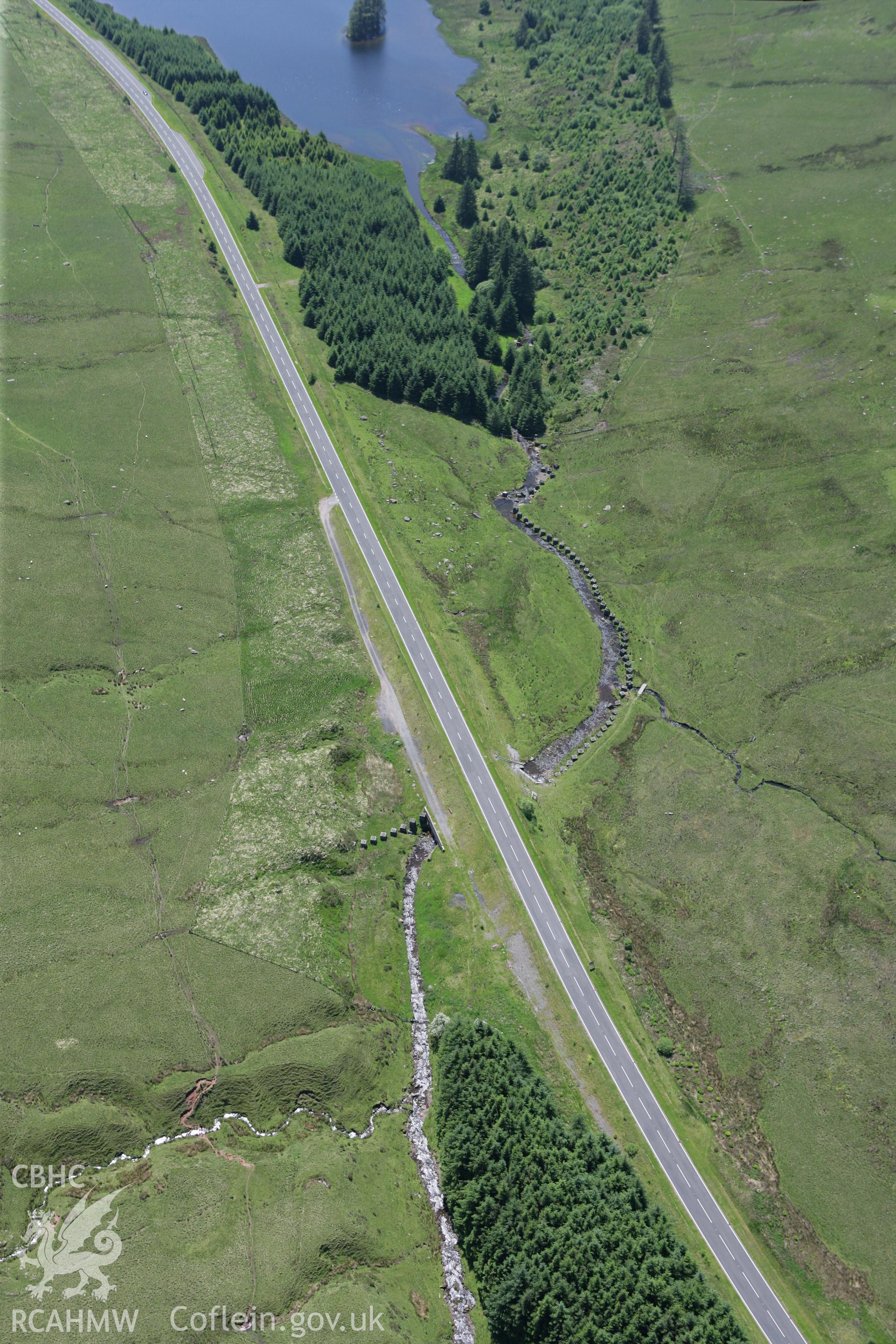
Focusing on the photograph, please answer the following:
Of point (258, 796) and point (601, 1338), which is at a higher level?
point (258, 796)

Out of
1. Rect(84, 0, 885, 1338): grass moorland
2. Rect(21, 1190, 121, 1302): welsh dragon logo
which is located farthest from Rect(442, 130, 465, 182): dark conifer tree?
Rect(21, 1190, 121, 1302): welsh dragon logo

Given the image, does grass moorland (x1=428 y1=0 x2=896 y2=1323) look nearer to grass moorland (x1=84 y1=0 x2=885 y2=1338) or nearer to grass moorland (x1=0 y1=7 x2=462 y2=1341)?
grass moorland (x1=84 y1=0 x2=885 y2=1338)

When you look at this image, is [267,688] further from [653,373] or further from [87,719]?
[653,373]

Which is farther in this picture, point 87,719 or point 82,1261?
point 87,719

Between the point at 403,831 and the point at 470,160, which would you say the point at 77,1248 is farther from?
the point at 470,160

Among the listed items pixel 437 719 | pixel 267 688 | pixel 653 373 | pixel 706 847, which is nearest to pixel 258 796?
pixel 267 688

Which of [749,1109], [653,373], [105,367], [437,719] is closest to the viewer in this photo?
[749,1109]

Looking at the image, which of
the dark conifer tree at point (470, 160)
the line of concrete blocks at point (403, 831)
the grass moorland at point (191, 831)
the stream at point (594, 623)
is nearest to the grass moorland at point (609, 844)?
the stream at point (594, 623)
